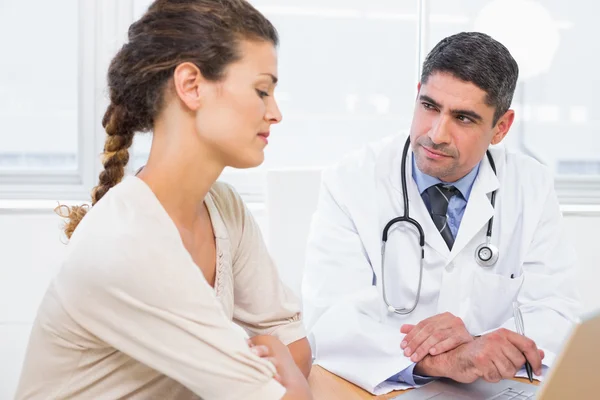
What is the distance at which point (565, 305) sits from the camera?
5.17ft

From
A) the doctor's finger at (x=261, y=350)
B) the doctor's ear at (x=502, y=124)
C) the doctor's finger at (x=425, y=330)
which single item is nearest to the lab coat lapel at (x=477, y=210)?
the doctor's ear at (x=502, y=124)

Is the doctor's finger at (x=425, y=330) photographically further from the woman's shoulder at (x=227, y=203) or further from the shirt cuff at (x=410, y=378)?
the woman's shoulder at (x=227, y=203)

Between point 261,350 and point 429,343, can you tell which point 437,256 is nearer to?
point 429,343

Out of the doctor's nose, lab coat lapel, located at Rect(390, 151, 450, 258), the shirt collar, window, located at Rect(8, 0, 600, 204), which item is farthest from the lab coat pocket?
window, located at Rect(8, 0, 600, 204)

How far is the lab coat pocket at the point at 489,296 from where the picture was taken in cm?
162

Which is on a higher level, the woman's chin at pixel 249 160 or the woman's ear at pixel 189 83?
the woman's ear at pixel 189 83

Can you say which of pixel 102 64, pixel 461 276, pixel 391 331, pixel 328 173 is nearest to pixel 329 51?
pixel 102 64

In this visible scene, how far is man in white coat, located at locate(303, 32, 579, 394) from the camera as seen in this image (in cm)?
158

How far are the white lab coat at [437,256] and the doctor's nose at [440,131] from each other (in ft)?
0.43

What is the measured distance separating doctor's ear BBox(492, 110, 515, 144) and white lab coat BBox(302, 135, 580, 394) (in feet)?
0.23

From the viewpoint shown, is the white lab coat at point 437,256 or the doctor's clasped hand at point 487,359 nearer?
the doctor's clasped hand at point 487,359

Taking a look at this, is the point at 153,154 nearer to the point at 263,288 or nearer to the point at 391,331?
the point at 263,288

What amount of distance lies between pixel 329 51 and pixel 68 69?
993 millimetres

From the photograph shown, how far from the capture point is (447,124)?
1663mm
